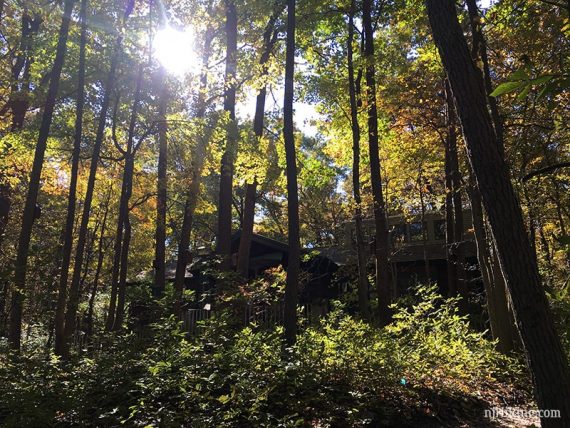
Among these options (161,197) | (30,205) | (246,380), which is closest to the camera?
(246,380)

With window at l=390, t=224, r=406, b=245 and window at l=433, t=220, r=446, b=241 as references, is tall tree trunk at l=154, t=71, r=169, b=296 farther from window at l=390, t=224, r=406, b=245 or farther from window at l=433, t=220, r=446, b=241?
window at l=433, t=220, r=446, b=241

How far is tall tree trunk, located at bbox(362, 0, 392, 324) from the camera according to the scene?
1162cm

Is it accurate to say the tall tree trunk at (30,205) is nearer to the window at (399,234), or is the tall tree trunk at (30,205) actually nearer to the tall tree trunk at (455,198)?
the tall tree trunk at (455,198)

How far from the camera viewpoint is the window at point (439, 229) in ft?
80.4

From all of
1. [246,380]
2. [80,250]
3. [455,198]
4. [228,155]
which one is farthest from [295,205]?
[455,198]

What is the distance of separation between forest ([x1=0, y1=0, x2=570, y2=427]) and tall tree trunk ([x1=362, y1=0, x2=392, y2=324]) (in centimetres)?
7

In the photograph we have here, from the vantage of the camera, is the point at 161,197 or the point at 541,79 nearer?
the point at 541,79

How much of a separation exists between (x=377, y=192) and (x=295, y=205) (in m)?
4.54

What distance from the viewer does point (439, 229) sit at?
24.9 m

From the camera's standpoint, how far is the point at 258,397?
5.23 metres

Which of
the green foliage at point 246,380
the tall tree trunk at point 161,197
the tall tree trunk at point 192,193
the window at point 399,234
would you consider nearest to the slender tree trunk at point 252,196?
the tall tree trunk at point 192,193

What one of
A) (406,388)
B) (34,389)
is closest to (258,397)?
(406,388)

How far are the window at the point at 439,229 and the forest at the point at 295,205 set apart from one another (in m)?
0.13

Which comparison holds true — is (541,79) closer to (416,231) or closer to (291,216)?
(291,216)
